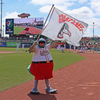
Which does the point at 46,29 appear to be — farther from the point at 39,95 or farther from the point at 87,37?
the point at 87,37

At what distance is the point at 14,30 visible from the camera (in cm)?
5800

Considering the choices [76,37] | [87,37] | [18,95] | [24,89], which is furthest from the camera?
[87,37]

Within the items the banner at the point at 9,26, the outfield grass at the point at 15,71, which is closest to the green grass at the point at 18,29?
the banner at the point at 9,26

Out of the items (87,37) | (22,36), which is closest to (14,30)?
(22,36)

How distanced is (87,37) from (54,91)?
2136 inches

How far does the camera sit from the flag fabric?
A: 5.45m

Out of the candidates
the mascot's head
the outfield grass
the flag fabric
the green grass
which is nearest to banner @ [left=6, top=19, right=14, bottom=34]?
the green grass

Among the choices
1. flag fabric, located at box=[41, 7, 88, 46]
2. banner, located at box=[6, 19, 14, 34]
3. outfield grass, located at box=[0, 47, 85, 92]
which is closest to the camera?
flag fabric, located at box=[41, 7, 88, 46]

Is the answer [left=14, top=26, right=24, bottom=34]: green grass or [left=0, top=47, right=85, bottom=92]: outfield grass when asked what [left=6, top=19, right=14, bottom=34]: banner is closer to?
[left=14, top=26, right=24, bottom=34]: green grass

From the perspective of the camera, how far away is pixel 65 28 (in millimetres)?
5820

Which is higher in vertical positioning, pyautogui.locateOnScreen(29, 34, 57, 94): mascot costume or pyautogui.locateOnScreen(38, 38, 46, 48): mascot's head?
pyautogui.locateOnScreen(38, 38, 46, 48): mascot's head

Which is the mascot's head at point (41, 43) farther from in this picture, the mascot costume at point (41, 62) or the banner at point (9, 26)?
the banner at point (9, 26)

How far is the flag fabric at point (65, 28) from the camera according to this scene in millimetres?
5449

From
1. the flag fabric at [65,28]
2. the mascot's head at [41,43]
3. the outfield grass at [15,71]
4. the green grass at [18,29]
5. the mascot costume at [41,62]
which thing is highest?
the green grass at [18,29]
